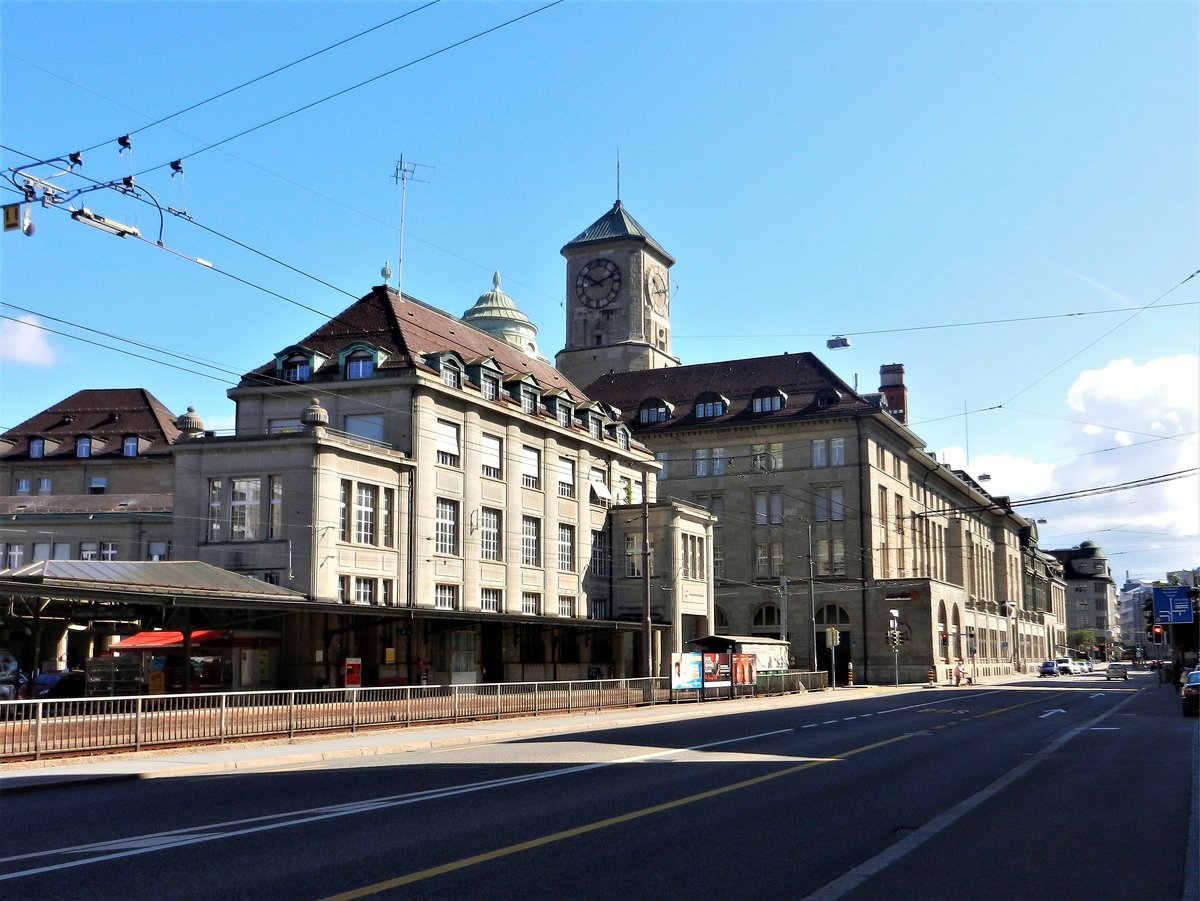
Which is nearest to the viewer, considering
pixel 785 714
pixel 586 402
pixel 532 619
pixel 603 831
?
pixel 603 831

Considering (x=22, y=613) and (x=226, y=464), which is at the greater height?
(x=226, y=464)

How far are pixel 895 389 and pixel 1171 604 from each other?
4589 cm

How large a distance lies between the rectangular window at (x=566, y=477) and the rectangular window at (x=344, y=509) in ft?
47.9

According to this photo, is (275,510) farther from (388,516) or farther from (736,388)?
(736,388)

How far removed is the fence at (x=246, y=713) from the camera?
20672 mm

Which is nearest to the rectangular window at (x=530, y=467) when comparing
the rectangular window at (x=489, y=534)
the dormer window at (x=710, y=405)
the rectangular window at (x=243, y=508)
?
the rectangular window at (x=489, y=534)

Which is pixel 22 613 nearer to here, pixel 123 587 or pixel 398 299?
pixel 123 587

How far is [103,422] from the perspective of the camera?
77.6 m

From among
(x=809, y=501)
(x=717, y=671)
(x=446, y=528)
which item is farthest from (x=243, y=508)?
(x=809, y=501)

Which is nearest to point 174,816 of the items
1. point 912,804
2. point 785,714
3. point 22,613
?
Result: point 912,804

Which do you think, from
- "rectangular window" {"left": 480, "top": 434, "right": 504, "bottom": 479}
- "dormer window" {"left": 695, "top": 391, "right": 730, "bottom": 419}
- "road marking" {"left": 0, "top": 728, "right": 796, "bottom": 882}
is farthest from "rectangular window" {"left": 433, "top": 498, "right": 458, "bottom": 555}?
"dormer window" {"left": 695, "top": 391, "right": 730, "bottom": 419}

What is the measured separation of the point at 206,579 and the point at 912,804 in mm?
24702

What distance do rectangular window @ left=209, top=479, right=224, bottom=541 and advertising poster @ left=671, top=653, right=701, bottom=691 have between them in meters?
17.0

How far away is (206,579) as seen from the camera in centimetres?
3369
